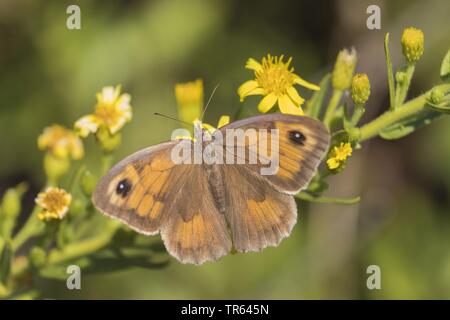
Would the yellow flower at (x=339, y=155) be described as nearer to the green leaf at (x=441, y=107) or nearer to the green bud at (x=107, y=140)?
the green leaf at (x=441, y=107)

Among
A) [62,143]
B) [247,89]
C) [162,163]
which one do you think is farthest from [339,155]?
[62,143]

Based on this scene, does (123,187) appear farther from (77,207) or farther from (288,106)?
(288,106)

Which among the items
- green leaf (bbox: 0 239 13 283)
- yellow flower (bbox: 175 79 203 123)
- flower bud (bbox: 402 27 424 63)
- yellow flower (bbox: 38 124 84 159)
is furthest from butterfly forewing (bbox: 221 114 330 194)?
yellow flower (bbox: 38 124 84 159)

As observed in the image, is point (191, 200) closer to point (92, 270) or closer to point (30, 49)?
point (92, 270)

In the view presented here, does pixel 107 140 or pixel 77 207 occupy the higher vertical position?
pixel 107 140

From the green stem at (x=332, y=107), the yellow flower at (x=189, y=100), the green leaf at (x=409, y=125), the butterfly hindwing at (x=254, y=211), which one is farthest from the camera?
the yellow flower at (x=189, y=100)

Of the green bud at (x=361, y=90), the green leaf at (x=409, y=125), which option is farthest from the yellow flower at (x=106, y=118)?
the green leaf at (x=409, y=125)

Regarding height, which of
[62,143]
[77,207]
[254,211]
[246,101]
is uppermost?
[246,101]
